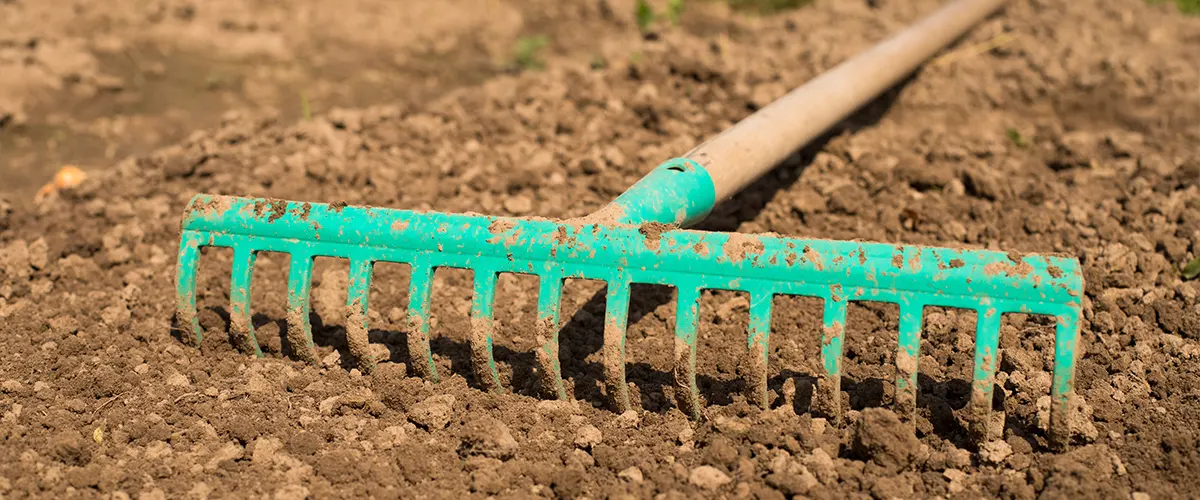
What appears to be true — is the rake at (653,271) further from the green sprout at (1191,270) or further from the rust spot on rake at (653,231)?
the green sprout at (1191,270)

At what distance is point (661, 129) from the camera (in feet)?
13.7

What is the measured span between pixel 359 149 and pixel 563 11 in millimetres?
2257

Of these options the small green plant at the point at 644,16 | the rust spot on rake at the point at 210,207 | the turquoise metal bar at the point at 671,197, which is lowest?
the rust spot on rake at the point at 210,207

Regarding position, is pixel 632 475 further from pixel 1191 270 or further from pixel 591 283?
pixel 1191 270

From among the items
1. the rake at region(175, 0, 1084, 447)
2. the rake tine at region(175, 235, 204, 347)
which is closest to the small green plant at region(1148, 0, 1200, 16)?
the rake at region(175, 0, 1084, 447)

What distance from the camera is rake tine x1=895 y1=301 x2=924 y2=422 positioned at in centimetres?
245

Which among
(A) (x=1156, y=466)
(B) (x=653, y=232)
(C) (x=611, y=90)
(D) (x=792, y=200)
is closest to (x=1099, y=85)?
(D) (x=792, y=200)

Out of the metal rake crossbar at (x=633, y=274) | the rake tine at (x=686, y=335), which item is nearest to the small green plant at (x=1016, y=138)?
the metal rake crossbar at (x=633, y=274)

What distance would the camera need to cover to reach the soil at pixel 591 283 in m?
2.53

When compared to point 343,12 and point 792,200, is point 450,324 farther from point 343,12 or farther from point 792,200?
point 343,12

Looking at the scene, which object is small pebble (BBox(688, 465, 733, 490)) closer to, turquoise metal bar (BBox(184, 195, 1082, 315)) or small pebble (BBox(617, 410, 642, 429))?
small pebble (BBox(617, 410, 642, 429))

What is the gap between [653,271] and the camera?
255 cm

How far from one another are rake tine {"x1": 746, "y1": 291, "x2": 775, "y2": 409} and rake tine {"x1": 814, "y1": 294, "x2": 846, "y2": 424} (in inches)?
5.5

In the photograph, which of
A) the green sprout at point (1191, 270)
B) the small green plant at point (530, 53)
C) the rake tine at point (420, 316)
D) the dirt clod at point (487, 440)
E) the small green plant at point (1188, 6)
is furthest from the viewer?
the small green plant at point (1188, 6)
